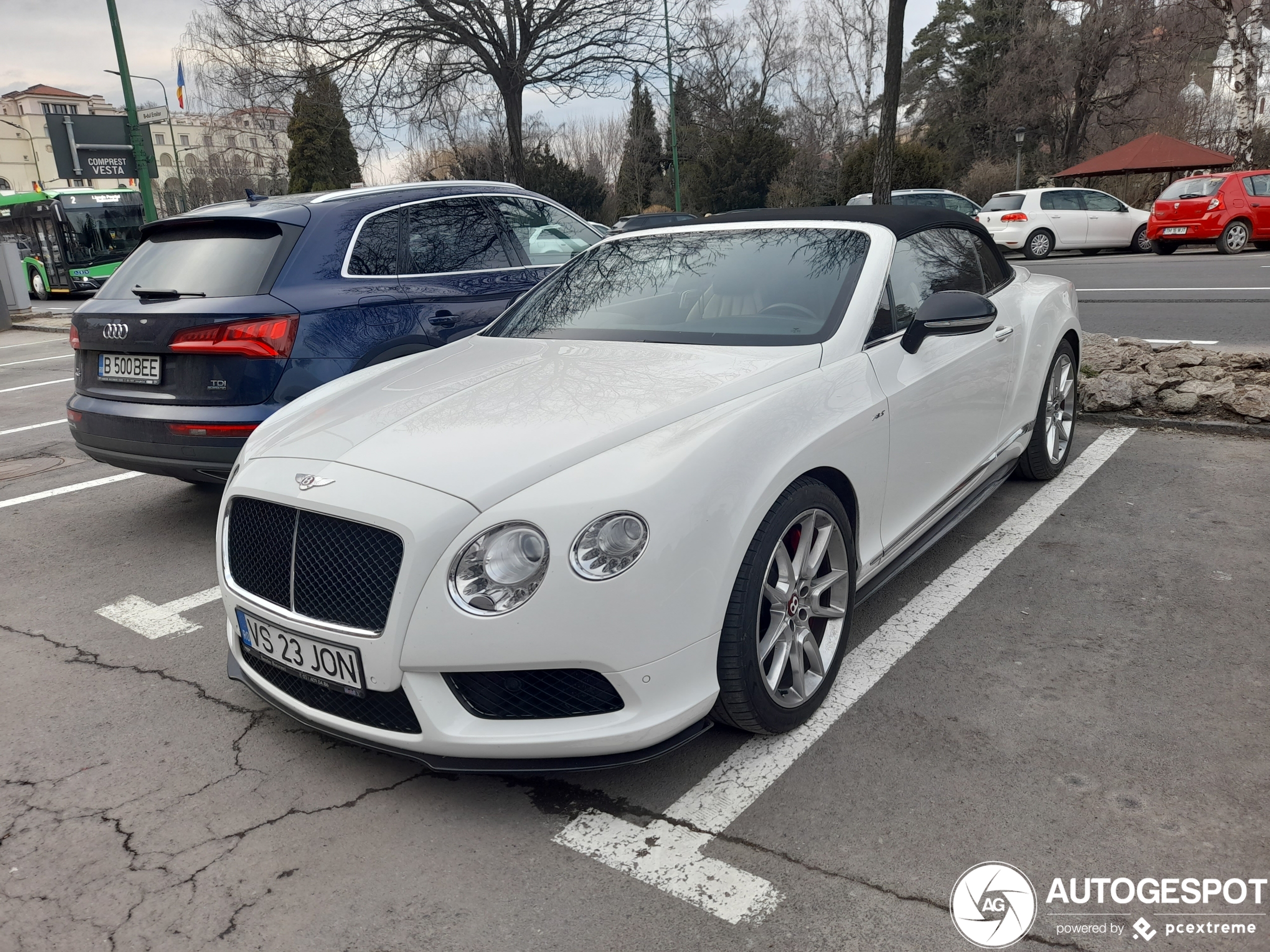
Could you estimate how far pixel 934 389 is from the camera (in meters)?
3.54

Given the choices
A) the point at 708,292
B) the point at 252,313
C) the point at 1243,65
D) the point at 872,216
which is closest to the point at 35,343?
the point at 252,313

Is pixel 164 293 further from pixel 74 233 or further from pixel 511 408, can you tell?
pixel 74 233

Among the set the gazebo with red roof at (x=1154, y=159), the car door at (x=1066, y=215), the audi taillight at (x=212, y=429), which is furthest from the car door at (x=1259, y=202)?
the audi taillight at (x=212, y=429)

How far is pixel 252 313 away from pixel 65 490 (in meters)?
2.78

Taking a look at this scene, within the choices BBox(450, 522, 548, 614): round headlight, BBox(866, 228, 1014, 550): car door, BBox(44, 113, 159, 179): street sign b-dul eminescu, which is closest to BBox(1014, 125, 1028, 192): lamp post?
BBox(44, 113, 159, 179): street sign b-dul eminescu

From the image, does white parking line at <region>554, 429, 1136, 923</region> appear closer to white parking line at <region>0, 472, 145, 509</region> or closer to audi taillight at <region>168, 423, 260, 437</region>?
audi taillight at <region>168, 423, 260, 437</region>

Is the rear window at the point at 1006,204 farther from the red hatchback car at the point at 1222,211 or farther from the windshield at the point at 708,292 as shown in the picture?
the windshield at the point at 708,292

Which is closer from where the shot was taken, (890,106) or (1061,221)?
(890,106)

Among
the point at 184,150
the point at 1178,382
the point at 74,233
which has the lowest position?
the point at 1178,382

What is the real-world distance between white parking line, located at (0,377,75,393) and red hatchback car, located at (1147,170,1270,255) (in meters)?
19.6

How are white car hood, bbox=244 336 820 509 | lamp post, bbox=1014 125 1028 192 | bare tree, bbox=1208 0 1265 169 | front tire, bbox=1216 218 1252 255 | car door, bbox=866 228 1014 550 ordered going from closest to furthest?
white car hood, bbox=244 336 820 509 < car door, bbox=866 228 1014 550 < front tire, bbox=1216 218 1252 255 < bare tree, bbox=1208 0 1265 169 < lamp post, bbox=1014 125 1028 192

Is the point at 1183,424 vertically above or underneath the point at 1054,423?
underneath

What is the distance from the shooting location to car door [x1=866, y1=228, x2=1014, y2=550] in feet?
10.9

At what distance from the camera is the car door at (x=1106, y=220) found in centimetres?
2092
